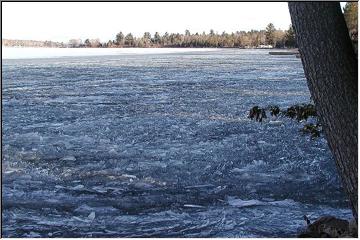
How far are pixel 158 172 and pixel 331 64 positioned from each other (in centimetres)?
381

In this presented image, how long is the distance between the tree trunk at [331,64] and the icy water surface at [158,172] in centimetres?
191

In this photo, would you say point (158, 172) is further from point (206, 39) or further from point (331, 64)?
point (206, 39)

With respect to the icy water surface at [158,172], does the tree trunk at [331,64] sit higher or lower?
higher

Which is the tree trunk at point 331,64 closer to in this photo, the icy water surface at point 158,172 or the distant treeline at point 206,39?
the icy water surface at point 158,172

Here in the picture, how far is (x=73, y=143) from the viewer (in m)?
7.55

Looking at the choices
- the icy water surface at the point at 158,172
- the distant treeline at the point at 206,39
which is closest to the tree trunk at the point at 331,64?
the icy water surface at the point at 158,172

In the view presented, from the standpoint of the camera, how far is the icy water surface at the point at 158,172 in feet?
14.7

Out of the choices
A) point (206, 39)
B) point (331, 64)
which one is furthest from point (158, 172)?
point (206, 39)

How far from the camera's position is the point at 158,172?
602 centimetres

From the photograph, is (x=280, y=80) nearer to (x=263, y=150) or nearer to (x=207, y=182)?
(x=263, y=150)

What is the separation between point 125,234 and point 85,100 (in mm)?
8280

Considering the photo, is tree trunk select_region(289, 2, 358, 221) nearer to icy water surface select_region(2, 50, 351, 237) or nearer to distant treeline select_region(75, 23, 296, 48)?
icy water surface select_region(2, 50, 351, 237)

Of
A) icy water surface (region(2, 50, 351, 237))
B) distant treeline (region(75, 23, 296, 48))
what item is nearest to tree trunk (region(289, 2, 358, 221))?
icy water surface (region(2, 50, 351, 237))

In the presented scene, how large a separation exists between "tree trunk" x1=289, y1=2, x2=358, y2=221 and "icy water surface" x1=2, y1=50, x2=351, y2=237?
6.25ft
